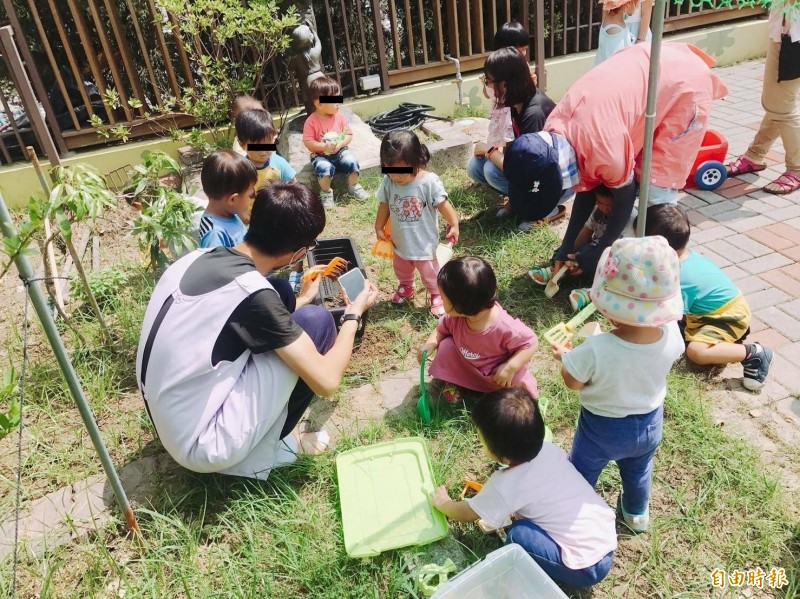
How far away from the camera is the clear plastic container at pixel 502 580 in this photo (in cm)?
186

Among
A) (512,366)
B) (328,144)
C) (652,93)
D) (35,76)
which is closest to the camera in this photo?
(652,93)

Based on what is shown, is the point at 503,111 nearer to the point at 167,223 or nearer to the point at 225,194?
the point at 225,194

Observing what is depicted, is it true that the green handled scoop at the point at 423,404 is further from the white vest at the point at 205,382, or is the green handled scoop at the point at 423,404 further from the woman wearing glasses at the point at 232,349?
the white vest at the point at 205,382

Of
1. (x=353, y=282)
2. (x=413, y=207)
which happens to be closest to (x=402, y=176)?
(x=413, y=207)

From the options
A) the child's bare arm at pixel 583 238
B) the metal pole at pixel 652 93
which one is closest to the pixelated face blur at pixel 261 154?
the child's bare arm at pixel 583 238

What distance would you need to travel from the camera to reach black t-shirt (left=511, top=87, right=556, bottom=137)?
13.0 ft

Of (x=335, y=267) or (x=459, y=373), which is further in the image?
(x=335, y=267)

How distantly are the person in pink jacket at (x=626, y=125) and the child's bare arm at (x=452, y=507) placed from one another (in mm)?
1734

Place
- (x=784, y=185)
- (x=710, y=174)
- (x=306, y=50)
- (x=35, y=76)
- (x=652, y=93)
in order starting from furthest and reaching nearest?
(x=306, y=50) < (x=35, y=76) < (x=710, y=174) < (x=784, y=185) < (x=652, y=93)

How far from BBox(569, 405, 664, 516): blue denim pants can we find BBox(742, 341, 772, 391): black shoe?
3.05 feet

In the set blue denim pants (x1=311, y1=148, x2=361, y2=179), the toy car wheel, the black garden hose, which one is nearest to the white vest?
blue denim pants (x1=311, y1=148, x2=361, y2=179)

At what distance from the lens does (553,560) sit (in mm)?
1945

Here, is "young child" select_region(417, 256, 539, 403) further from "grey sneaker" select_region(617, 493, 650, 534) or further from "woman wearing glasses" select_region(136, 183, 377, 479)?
"grey sneaker" select_region(617, 493, 650, 534)

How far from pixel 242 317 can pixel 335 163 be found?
10.2 feet
